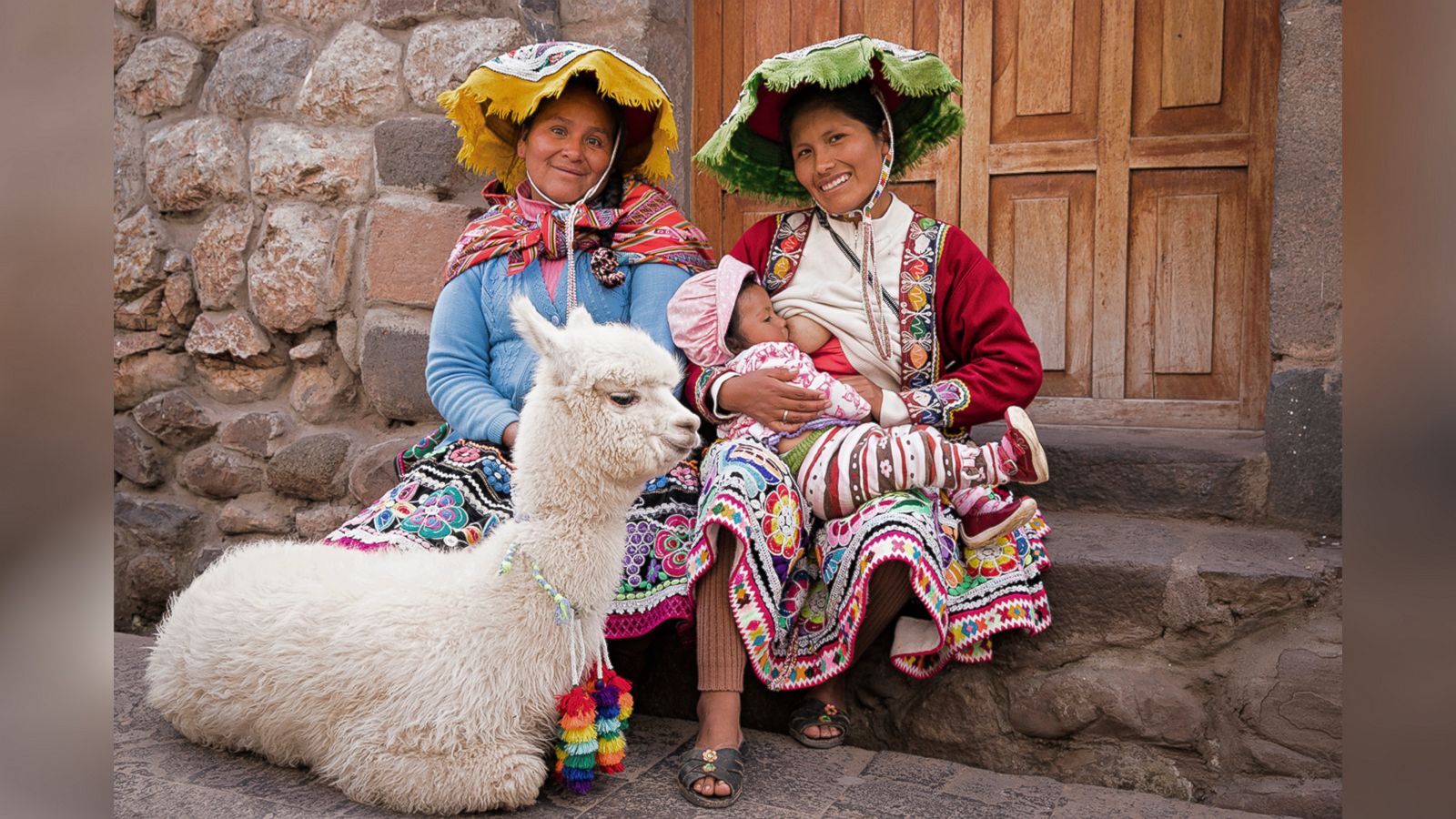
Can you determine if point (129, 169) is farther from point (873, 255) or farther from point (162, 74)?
point (873, 255)

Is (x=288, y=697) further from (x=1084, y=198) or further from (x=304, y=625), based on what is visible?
(x=1084, y=198)

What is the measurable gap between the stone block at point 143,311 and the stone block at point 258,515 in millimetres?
738

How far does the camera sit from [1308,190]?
2.52 m

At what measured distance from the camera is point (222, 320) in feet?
11.7

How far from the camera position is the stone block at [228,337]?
3.50 m

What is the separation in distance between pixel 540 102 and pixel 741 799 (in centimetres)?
185

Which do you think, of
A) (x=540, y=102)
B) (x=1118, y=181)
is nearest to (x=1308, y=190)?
(x=1118, y=181)

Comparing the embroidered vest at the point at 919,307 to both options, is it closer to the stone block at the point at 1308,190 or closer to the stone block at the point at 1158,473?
the stone block at the point at 1158,473

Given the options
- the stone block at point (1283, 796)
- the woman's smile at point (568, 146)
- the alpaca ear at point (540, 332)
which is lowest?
the stone block at point (1283, 796)

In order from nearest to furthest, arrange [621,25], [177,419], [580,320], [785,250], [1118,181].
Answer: [580,320]
[785,250]
[1118,181]
[621,25]
[177,419]

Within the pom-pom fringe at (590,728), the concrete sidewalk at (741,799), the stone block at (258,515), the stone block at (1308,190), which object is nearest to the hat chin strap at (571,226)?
the pom-pom fringe at (590,728)

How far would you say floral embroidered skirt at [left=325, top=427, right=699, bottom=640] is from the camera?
91.4 inches

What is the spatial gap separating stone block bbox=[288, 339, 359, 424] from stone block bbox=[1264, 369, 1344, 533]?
2857 mm
